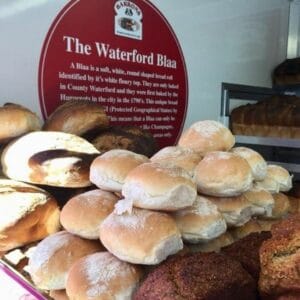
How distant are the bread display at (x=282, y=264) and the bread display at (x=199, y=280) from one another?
39 millimetres

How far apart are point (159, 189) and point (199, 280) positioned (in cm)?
20

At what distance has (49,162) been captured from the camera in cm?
128

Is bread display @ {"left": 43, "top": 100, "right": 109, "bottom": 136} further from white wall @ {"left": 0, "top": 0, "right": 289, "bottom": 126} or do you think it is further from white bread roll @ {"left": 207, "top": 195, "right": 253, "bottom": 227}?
white bread roll @ {"left": 207, "top": 195, "right": 253, "bottom": 227}

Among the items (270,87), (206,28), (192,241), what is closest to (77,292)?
(192,241)

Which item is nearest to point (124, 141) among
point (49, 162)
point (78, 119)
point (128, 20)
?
point (78, 119)

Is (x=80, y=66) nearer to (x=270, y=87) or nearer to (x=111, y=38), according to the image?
(x=111, y=38)

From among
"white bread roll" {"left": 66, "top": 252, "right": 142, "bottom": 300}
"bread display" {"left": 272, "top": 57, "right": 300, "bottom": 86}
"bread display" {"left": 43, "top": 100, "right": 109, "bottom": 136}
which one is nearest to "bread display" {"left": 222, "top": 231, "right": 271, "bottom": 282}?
"white bread roll" {"left": 66, "top": 252, "right": 142, "bottom": 300}

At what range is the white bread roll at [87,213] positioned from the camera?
89 cm

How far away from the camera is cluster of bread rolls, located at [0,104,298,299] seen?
0.78 meters

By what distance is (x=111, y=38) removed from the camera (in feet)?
6.69

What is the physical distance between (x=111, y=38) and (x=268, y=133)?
4.18 ft

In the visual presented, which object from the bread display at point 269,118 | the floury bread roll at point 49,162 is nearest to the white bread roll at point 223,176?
the floury bread roll at point 49,162

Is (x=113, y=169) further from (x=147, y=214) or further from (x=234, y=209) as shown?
(x=234, y=209)

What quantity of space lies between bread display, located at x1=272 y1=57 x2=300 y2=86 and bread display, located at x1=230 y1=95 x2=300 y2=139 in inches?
7.5
